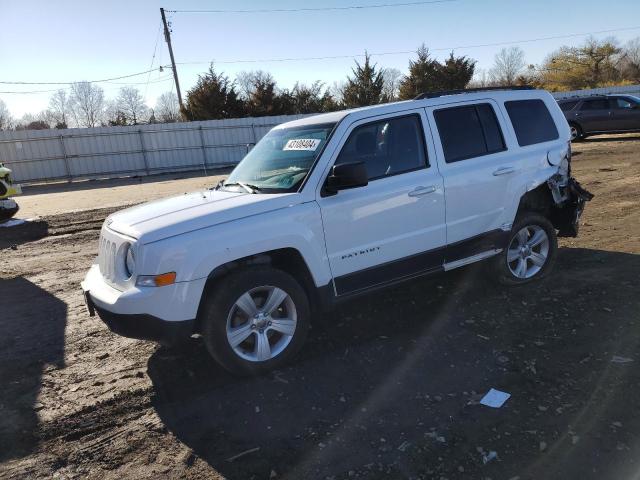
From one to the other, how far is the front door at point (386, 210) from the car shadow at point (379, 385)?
0.57m

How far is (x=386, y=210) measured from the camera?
4207 millimetres

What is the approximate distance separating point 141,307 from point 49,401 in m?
1.07

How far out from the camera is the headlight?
355 centimetres

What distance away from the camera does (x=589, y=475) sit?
259 centimetres

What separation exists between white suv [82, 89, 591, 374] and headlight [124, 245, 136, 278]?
15 mm

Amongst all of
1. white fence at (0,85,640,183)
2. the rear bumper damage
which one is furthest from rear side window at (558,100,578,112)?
the rear bumper damage

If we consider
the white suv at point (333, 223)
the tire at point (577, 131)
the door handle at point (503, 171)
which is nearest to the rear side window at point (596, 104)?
the tire at point (577, 131)

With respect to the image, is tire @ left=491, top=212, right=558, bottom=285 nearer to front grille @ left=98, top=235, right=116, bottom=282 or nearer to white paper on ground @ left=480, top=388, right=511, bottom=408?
white paper on ground @ left=480, top=388, right=511, bottom=408

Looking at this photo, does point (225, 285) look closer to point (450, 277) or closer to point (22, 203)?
point (450, 277)

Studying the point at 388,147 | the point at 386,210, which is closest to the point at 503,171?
the point at 388,147

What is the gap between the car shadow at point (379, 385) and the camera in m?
2.93

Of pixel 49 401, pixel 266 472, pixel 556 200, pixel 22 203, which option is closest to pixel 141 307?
pixel 49 401

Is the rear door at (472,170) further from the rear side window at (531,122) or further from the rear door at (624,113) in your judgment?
the rear door at (624,113)

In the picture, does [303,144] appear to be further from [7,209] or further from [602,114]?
[602,114]
